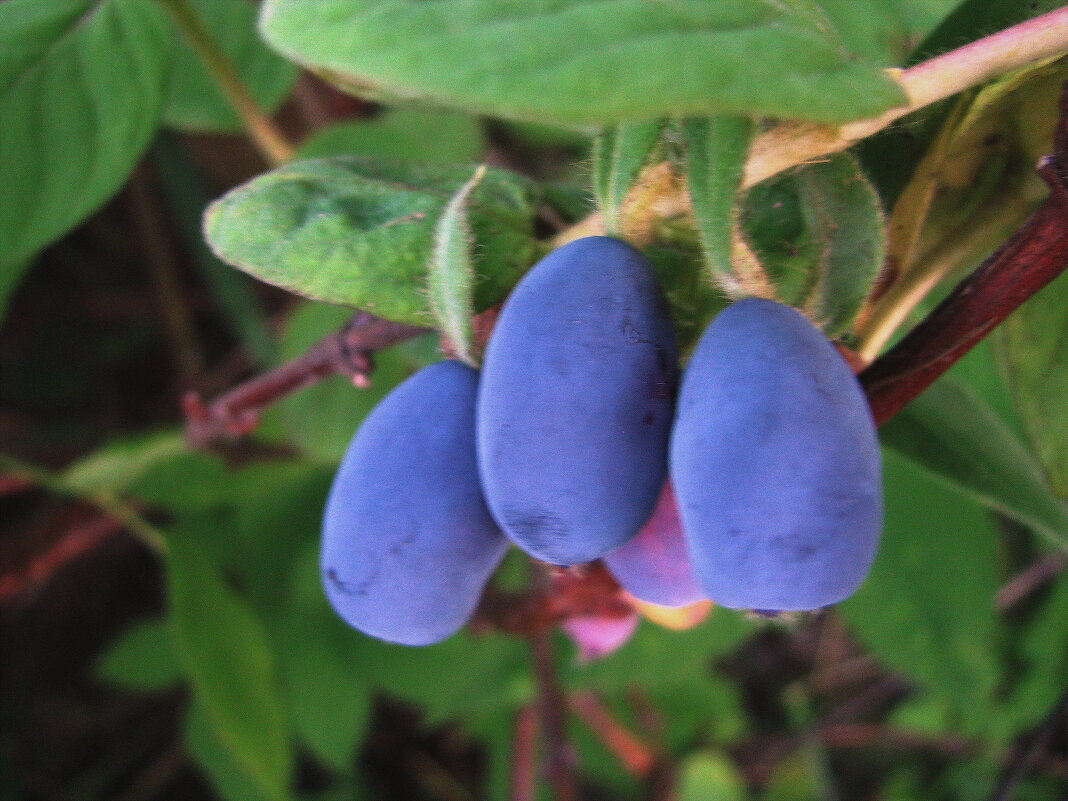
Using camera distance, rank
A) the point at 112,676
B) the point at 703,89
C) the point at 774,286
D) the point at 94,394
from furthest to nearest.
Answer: the point at 94,394
the point at 112,676
the point at 774,286
the point at 703,89

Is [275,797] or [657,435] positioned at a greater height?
[657,435]

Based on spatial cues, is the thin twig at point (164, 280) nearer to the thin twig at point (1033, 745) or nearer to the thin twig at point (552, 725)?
the thin twig at point (552, 725)

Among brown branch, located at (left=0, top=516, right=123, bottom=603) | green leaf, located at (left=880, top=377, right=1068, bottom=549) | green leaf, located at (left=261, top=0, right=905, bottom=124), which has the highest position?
green leaf, located at (left=261, top=0, right=905, bottom=124)

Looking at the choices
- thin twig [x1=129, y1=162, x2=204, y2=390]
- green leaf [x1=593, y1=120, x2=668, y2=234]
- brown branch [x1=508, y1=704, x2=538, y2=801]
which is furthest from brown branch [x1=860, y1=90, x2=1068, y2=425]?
thin twig [x1=129, y1=162, x2=204, y2=390]

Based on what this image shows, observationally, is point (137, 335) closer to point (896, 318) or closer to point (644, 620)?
point (644, 620)

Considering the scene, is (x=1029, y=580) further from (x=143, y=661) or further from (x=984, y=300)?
(x=143, y=661)

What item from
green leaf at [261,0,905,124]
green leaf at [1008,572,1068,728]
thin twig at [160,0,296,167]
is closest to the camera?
green leaf at [261,0,905,124]

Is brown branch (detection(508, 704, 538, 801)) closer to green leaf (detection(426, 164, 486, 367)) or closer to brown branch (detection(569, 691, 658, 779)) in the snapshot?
brown branch (detection(569, 691, 658, 779))

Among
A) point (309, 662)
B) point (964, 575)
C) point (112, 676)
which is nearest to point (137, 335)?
point (112, 676)
